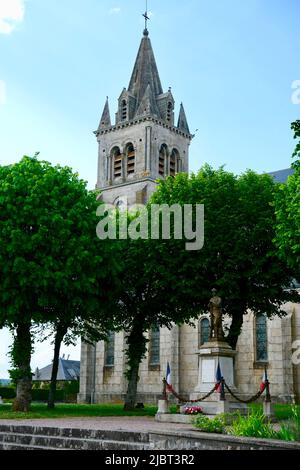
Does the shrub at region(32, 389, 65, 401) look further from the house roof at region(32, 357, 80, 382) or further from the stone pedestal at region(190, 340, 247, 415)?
the stone pedestal at region(190, 340, 247, 415)

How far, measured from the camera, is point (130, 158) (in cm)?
7319

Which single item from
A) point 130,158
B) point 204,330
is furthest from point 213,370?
point 130,158

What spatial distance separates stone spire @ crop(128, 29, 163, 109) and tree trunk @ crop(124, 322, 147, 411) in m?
46.6

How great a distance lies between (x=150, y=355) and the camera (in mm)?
53281

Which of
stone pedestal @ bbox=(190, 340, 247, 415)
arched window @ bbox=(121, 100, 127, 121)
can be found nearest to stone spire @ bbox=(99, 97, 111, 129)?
arched window @ bbox=(121, 100, 127, 121)

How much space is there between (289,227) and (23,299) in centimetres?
1222

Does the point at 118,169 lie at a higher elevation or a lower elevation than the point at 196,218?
higher

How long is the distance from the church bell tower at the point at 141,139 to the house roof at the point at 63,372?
70.9ft

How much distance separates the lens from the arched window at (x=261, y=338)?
4566 centimetres

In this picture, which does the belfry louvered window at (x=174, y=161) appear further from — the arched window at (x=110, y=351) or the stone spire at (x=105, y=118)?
the arched window at (x=110, y=351)

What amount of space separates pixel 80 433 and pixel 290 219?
46.5 ft

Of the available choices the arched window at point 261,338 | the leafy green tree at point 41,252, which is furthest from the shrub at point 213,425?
the arched window at point 261,338

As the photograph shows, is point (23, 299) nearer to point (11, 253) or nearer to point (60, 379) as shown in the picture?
point (11, 253)
